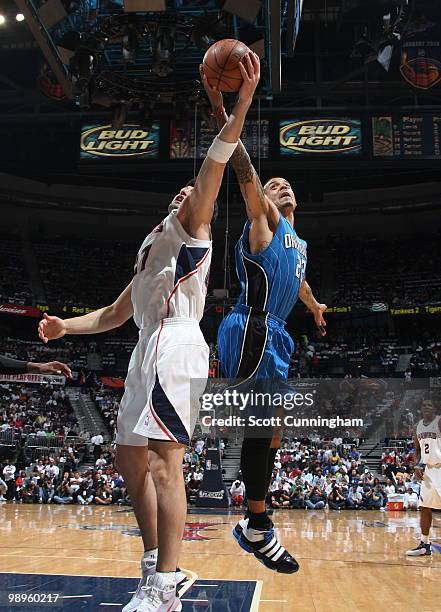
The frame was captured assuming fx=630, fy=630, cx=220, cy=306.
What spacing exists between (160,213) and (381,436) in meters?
13.3

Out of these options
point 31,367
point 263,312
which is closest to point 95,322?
point 31,367

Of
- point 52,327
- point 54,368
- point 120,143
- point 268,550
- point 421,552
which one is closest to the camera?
point 268,550

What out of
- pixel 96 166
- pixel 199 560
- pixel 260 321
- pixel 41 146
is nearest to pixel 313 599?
pixel 199 560

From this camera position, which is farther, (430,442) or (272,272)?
(430,442)

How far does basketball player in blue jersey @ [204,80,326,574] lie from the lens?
9.22ft

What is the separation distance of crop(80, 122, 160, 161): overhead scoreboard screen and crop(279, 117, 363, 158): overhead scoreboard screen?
11.1 feet

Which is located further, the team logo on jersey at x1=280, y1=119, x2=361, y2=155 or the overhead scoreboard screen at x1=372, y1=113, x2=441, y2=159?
the team logo on jersey at x1=280, y1=119, x2=361, y2=155

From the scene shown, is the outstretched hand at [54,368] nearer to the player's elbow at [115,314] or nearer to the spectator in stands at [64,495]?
the player's elbow at [115,314]

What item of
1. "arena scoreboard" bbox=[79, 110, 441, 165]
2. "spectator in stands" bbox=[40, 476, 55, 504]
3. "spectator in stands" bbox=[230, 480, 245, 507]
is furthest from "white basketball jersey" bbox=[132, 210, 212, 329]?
"spectator in stands" bbox=[40, 476, 55, 504]

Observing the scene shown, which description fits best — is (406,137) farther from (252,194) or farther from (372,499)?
(252,194)

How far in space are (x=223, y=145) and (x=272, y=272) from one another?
629 millimetres

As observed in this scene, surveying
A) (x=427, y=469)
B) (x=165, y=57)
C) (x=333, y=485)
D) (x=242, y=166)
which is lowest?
(x=333, y=485)

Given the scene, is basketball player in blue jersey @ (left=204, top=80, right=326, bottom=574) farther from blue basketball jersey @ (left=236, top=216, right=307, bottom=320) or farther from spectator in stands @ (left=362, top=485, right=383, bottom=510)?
spectator in stands @ (left=362, top=485, right=383, bottom=510)

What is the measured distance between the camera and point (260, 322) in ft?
9.54
